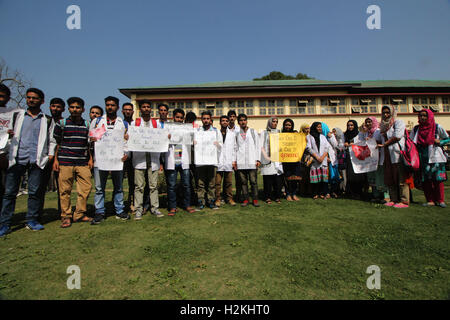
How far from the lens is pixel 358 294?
1913 millimetres

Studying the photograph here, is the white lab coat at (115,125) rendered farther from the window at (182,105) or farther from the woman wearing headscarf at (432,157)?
the window at (182,105)

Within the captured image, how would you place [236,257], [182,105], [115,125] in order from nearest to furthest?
[236,257], [115,125], [182,105]

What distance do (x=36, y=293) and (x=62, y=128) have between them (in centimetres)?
304

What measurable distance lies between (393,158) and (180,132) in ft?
15.7

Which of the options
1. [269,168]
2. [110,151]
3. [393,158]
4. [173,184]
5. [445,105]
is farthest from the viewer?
[445,105]

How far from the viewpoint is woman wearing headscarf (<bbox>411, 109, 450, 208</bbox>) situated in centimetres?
483

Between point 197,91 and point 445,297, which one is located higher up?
point 197,91

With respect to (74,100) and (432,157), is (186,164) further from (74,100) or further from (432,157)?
(432,157)

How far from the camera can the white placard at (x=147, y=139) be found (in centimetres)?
420

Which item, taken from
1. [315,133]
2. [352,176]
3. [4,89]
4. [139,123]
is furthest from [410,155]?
[4,89]

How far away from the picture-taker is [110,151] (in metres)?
4.13

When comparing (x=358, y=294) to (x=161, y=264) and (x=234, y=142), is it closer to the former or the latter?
(x=161, y=264)

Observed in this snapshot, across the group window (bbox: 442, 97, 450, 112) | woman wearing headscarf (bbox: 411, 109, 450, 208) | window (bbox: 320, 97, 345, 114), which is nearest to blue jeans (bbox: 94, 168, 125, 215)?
woman wearing headscarf (bbox: 411, 109, 450, 208)
